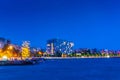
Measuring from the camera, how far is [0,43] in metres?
137

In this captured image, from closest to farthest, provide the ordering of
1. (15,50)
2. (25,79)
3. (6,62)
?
(25,79) < (6,62) < (15,50)

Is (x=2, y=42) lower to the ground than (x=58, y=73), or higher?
higher

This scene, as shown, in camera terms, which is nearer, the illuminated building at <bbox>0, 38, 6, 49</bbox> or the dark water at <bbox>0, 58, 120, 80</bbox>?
the dark water at <bbox>0, 58, 120, 80</bbox>

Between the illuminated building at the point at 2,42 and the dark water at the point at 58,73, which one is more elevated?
the illuminated building at the point at 2,42

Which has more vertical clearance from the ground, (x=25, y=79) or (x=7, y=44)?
(x=7, y=44)

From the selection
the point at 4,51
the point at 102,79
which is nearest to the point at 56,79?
the point at 102,79

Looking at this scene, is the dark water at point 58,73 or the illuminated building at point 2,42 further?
the illuminated building at point 2,42

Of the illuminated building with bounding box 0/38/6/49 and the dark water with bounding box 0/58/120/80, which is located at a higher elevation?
the illuminated building with bounding box 0/38/6/49

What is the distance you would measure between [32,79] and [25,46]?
9747 centimetres

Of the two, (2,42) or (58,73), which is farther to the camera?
(2,42)

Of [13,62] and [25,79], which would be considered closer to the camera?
[25,79]

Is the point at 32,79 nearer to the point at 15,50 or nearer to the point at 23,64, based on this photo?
the point at 23,64

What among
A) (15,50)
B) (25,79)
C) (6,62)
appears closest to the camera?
(25,79)

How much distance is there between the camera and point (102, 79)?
211 ft
